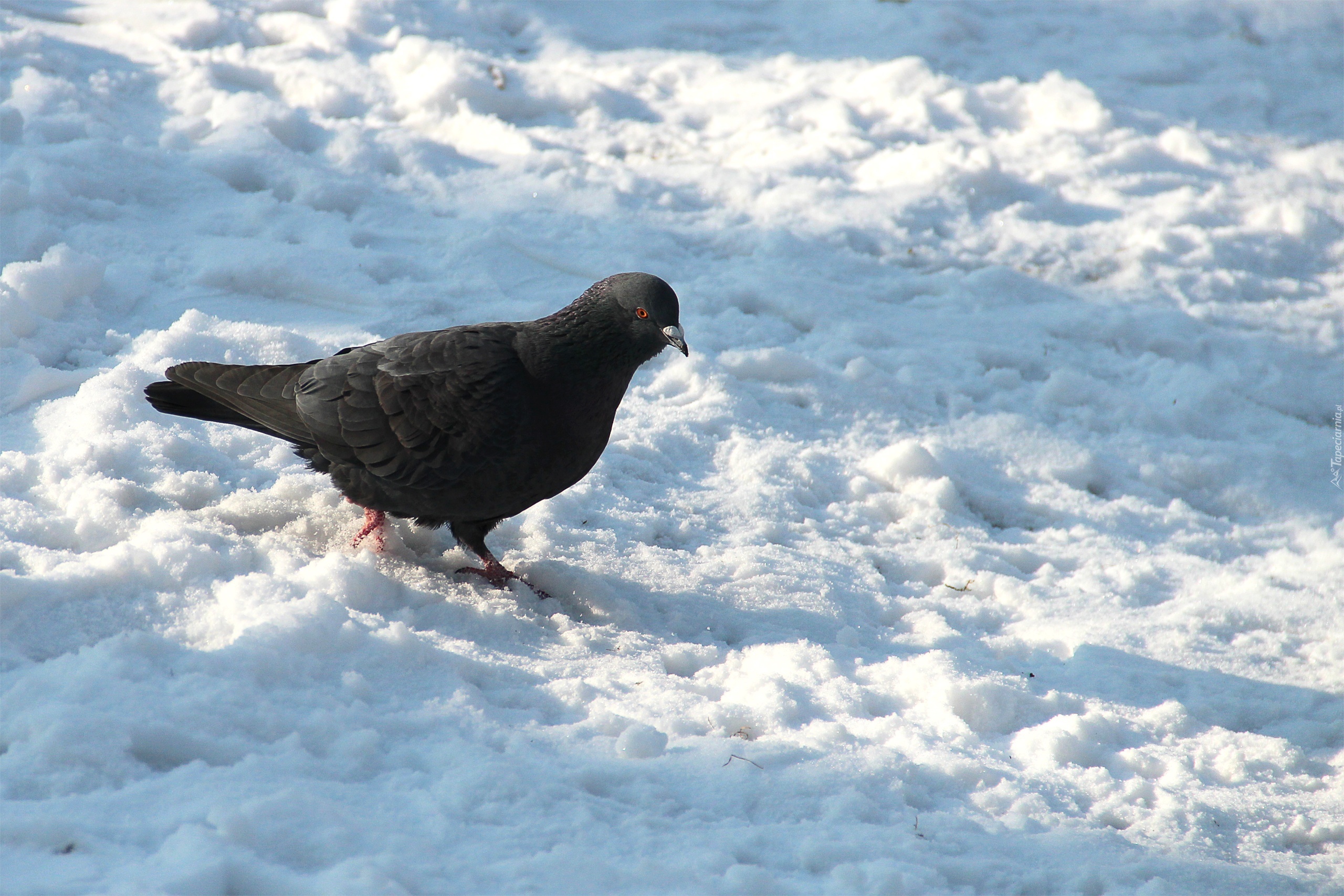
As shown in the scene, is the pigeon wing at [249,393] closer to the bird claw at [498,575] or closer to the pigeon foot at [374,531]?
the pigeon foot at [374,531]

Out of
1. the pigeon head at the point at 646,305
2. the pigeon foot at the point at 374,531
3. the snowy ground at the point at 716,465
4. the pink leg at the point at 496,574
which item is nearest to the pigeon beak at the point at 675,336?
the pigeon head at the point at 646,305

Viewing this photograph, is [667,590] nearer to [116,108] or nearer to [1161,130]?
[116,108]

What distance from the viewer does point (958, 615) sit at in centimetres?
416

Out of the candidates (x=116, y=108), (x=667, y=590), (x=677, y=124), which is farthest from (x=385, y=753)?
(x=677, y=124)

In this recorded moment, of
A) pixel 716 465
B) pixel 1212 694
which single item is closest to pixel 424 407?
pixel 716 465

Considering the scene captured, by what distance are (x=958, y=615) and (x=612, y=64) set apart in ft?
18.0

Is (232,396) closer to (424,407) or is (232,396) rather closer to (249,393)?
(249,393)

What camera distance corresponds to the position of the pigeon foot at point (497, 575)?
386cm

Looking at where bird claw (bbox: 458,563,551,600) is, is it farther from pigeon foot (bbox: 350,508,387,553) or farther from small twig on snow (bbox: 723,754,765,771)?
small twig on snow (bbox: 723,754,765,771)

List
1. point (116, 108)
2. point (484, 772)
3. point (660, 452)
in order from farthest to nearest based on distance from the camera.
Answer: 1. point (116, 108)
2. point (660, 452)
3. point (484, 772)

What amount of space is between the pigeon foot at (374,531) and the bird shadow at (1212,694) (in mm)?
2515

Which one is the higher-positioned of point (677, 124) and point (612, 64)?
point (612, 64)

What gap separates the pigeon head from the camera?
3.82 m

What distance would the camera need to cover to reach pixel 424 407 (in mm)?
3787
